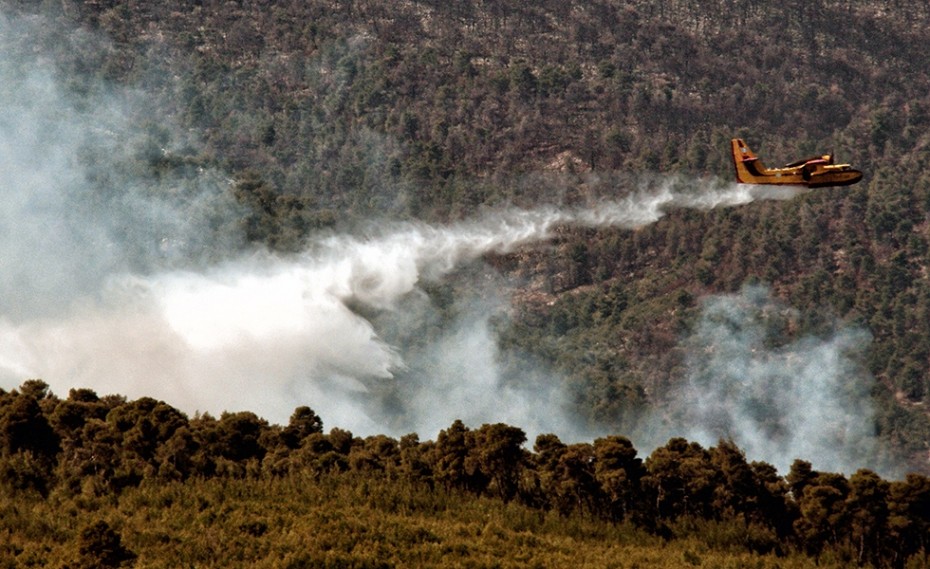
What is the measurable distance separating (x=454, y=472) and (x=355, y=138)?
97572mm

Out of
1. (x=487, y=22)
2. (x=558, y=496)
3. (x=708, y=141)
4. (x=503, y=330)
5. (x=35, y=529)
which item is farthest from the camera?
(x=487, y=22)

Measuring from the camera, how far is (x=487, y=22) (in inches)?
7549

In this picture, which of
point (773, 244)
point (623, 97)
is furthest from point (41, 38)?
point (773, 244)

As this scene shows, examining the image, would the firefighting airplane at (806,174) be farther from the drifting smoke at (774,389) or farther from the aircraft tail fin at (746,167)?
the drifting smoke at (774,389)

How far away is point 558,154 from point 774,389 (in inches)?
1362

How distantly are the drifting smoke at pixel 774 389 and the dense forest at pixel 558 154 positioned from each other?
0.46 meters

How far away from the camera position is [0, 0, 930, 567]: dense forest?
153 meters

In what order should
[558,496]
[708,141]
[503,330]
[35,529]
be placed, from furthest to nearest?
[708,141]
[503,330]
[558,496]
[35,529]

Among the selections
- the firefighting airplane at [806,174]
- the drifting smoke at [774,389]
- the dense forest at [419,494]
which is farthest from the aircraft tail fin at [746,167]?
the drifting smoke at [774,389]

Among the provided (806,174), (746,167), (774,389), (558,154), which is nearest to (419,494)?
(806,174)

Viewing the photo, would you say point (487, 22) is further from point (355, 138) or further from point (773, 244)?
point (773, 244)

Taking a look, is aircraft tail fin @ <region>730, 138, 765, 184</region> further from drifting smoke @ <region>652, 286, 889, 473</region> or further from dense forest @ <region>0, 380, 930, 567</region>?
drifting smoke @ <region>652, 286, 889, 473</region>

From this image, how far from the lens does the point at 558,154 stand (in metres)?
177

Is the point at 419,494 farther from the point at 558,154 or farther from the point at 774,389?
→ the point at 558,154
